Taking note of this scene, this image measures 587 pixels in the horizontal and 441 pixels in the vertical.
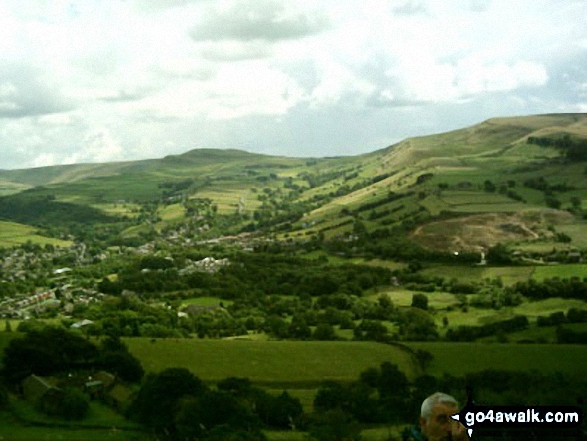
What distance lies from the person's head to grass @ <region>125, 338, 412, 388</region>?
45.2 metres

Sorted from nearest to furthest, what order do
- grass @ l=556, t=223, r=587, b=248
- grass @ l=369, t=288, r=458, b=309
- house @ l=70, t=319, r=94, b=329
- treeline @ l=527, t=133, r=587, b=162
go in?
house @ l=70, t=319, r=94, b=329 < grass @ l=369, t=288, r=458, b=309 < grass @ l=556, t=223, r=587, b=248 < treeline @ l=527, t=133, r=587, b=162

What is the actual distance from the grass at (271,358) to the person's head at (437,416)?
148 ft

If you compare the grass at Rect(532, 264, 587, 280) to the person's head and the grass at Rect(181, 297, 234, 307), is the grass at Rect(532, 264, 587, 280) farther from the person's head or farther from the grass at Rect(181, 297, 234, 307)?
the person's head

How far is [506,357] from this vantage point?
172 feet

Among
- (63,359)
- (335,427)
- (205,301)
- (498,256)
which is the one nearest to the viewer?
(335,427)

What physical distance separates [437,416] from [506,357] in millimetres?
50196

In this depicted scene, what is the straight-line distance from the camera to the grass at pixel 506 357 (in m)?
49.8

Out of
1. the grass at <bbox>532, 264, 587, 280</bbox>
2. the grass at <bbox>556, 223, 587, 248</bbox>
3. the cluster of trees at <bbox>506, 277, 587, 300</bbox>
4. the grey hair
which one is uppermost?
the grey hair

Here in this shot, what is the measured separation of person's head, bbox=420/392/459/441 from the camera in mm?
5820

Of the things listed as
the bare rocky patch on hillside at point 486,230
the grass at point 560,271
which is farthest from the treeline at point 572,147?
the grass at point 560,271

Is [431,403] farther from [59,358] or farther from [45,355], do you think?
[59,358]

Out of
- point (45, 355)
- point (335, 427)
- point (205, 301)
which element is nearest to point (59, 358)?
point (45, 355)

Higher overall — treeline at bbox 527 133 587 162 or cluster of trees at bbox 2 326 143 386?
treeline at bbox 527 133 587 162

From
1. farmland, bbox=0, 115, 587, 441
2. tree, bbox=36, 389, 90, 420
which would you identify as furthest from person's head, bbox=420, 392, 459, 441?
tree, bbox=36, 389, 90, 420
